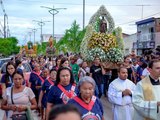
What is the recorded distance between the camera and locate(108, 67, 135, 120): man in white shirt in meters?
7.11

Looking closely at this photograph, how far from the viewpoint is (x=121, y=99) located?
7121 millimetres

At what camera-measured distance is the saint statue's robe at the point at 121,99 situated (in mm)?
7117

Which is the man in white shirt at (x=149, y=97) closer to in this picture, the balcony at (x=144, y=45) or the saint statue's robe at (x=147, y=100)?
the saint statue's robe at (x=147, y=100)

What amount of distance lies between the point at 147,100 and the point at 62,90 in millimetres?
1374

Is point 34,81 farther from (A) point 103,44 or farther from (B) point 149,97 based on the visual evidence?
(A) point 103,44

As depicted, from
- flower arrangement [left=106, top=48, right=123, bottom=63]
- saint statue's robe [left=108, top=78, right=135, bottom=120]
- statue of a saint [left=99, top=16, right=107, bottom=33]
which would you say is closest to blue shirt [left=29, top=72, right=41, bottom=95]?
saint statue's robe [left=108, top=78, right=135, bottom=120]

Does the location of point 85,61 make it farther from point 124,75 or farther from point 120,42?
point 124,75

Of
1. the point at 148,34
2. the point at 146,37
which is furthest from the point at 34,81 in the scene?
the point at 146,37

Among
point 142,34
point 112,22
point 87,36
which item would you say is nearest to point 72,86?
point 87,36

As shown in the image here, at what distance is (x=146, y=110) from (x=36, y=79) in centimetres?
537

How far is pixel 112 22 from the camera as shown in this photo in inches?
737

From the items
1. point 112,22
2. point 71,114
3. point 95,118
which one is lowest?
point 95,118

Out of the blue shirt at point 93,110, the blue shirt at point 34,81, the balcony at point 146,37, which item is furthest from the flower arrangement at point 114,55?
the balcony at point 146,37

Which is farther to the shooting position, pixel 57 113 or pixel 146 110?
pixel 146 110
